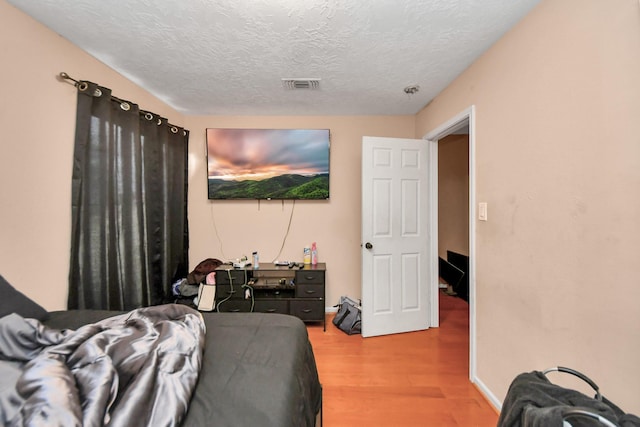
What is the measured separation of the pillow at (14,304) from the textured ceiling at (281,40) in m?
1.57

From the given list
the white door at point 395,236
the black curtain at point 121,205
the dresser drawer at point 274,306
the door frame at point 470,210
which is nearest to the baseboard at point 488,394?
the door frame at point 470,210

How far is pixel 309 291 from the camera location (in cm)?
278

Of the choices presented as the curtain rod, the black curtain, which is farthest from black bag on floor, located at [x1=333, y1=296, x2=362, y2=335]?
the curtain rod

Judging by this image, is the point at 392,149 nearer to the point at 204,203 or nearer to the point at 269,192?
the point at 269,192

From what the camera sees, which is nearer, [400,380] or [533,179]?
[533,179]

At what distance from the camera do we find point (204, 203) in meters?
3.19

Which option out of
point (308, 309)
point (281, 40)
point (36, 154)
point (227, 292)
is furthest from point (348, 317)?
point (36, 154)

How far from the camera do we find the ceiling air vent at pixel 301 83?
2256 mm

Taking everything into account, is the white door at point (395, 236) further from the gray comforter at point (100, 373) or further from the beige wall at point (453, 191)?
the gray comforter at point (100, 373)

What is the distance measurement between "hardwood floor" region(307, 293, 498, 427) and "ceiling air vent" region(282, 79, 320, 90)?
249cm

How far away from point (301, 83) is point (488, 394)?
2873 mm

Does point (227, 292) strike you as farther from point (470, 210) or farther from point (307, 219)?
point (470, 210)

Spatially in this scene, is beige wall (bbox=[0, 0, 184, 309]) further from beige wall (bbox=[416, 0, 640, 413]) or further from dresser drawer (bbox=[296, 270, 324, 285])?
beige wall (bbox=[416, 0, 640, 413])

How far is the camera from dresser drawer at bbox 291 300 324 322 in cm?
278
